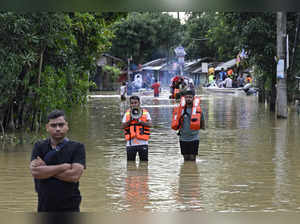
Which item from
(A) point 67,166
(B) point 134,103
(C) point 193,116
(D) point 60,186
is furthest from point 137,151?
(A) point 67,166

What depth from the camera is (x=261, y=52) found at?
26641mm

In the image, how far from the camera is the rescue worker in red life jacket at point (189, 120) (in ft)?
38.3

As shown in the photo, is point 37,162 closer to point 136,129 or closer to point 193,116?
point 136,129

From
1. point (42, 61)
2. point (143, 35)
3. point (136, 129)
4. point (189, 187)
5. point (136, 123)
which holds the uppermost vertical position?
point (143, 35)

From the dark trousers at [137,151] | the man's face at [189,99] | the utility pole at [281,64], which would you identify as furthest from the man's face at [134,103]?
the utility pole at [281,64]

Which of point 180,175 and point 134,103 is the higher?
point 134,103

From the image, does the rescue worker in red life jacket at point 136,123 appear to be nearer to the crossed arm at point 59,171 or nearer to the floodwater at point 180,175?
the floodwater at point 180,175

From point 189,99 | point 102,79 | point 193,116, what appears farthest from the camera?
point 102,79

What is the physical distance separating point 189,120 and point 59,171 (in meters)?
7.19

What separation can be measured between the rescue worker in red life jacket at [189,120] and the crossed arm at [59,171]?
6948mm

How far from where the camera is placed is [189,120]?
1181cm

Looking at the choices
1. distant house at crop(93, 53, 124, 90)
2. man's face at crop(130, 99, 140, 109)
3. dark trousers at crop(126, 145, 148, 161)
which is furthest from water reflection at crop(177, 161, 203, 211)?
distant house at crop(93, 53, 124, 90)

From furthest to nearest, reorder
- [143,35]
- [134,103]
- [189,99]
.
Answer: [143,35], [189,99], [134,103]

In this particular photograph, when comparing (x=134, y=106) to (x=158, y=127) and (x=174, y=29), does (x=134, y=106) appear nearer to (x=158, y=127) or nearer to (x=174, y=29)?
(x=158, y=127)
